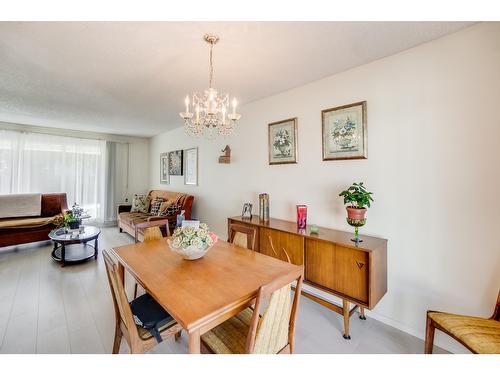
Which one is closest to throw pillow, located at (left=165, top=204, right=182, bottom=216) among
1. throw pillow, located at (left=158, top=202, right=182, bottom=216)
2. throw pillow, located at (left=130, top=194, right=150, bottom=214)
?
throw pillow, located at (left=158, top=202, right=182, bottom=216)

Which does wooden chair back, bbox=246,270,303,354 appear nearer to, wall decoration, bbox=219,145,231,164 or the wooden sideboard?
the wooden sideboard

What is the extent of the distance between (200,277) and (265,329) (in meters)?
0.49

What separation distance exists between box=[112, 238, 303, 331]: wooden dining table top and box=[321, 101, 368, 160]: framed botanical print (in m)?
1.33

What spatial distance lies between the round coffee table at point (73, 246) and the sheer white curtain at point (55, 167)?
1.89 metres

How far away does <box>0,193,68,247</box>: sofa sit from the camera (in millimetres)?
3554

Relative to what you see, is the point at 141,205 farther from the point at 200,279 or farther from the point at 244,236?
the point at 200,279

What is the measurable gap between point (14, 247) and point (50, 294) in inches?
100

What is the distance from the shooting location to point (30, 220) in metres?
3.91

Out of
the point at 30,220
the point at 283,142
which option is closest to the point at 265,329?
the point at 283,142

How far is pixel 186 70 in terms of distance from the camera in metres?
2.25

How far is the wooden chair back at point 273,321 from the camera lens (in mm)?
976

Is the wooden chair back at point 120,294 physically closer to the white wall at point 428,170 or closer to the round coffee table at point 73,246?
the white wall at point 428,170
